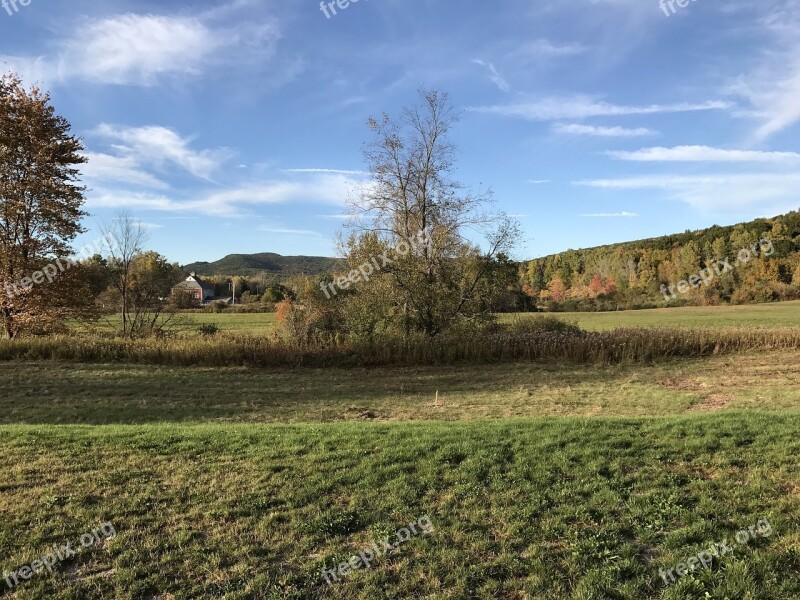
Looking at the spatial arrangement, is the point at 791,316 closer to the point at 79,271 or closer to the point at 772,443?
the point at 772,443

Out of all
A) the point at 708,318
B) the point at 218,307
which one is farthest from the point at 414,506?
the point at 218,307

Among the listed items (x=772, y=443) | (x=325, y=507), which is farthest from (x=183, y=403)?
(x=772, y=443)

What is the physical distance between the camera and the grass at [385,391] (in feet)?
35.2

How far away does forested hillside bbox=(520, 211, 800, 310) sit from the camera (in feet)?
203

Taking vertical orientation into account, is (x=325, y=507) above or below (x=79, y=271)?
below

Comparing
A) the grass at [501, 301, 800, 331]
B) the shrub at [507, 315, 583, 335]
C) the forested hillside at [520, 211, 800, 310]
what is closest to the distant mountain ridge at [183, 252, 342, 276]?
the forested hillside at [520, 211, 800, 310]

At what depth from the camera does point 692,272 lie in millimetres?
64750

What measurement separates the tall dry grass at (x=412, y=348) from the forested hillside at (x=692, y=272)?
3422 centimetres

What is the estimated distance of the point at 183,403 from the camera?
11961 mm

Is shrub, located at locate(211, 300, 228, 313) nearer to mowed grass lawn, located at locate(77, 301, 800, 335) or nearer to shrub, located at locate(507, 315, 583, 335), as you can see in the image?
mowed grass lawn, located at locate(77, 301, 800, 335)

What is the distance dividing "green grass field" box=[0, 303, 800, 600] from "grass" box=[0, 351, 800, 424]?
9.78ft

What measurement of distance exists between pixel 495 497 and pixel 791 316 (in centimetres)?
5092

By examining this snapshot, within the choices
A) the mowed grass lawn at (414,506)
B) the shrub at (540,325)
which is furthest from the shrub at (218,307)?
the mowed grass lawn at (414,506)

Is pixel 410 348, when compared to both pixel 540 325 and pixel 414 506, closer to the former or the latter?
pixel 540 325
